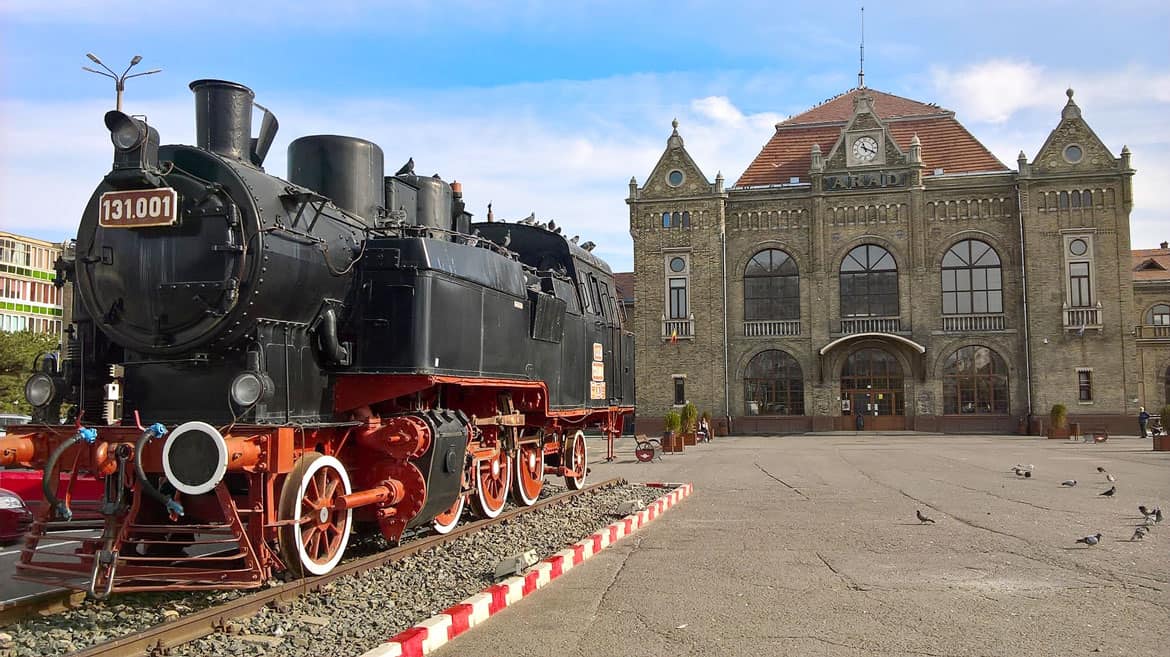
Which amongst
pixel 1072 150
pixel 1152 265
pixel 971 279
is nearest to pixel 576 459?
pixel 971 279

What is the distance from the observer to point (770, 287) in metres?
39.4

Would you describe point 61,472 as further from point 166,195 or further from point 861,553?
point 861,553

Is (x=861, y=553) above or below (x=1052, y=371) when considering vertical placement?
Answer: below

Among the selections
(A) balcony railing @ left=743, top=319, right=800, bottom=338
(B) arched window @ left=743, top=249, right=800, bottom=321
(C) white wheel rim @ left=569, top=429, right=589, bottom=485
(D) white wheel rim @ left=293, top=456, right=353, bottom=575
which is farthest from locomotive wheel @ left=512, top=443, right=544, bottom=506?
(B) arched window @ left=743, top=249, right=800, bottom=321

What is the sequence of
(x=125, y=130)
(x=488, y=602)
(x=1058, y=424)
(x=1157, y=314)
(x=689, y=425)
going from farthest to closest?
(x=1157, y=314)
(x=1058, y=424)
(x=689, y=425)
(x=125, y=130)
(x=488, y=602)

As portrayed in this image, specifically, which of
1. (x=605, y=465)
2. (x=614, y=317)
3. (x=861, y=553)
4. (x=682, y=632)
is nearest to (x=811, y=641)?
(x=682, y=632)

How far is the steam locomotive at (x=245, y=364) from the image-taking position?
598 centimetres

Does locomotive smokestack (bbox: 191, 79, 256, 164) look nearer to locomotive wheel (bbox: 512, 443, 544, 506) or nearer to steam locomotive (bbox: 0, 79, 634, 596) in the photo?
steam locomotive (bbox: 0, 79, 634, 596)

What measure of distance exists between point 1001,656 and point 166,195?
5917 mm

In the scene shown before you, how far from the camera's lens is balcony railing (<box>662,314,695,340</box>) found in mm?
39469

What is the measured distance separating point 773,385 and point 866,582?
32285mm

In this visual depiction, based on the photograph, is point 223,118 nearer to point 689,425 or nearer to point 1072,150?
point 689,425

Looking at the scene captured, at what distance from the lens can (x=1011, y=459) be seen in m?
22.0

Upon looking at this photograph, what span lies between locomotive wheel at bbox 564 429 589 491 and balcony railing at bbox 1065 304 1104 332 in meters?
29.9
